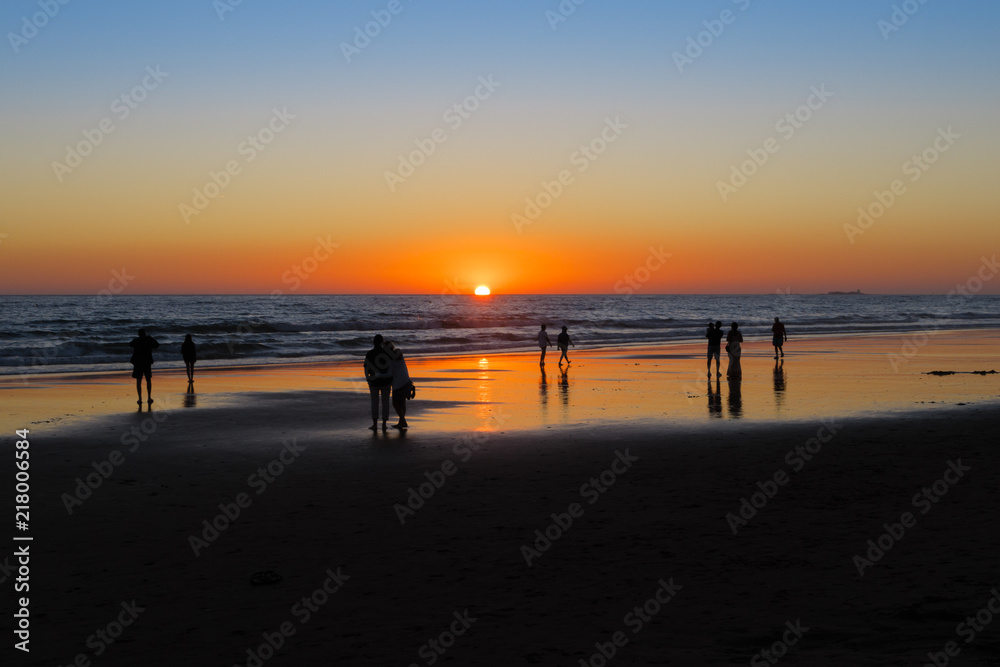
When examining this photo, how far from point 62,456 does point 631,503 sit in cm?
944

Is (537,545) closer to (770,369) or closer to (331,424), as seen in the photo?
(331,424)

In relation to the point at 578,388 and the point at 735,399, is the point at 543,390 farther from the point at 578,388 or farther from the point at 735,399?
the point at 735,399

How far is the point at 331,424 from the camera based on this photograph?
1881 centimetres

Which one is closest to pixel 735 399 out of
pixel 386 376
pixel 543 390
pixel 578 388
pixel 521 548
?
pixel 578 388

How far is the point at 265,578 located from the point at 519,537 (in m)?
2.71

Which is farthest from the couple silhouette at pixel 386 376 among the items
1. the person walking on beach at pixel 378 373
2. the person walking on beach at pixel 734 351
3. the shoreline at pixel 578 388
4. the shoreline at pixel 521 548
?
the person walking on beach at pixel 734 351

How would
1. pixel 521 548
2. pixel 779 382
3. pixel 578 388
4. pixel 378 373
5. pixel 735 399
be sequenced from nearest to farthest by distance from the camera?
pixel 521 548 < pixel 378 373 < pixel 735 399 < pixel 578 388 < pixel 779 382

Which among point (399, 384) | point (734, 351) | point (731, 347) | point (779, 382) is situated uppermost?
point (731, 347)

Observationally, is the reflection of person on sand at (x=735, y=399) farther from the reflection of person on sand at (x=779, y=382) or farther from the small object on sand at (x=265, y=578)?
the small object on sand at (x=265, y=578)

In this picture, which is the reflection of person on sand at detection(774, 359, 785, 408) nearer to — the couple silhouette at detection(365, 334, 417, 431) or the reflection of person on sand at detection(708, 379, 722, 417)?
the reflection of person on sand at detection(708, 379, 722, 417)

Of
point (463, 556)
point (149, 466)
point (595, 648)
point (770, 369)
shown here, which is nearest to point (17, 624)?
point (463, 556)

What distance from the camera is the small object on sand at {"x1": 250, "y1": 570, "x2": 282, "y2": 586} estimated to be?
8078 millimetres

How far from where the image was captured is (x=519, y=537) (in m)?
9.52

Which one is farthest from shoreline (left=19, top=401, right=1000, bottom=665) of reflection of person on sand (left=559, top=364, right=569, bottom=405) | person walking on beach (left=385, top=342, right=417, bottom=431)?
reflection of person on sand (left=559, top=364, right=569, bottom=405)
